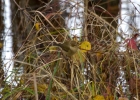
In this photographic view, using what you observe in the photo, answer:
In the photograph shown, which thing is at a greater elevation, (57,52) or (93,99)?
(57,52)

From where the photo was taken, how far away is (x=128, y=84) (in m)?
2.39

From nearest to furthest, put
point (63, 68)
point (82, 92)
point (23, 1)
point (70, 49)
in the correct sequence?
1. point (70, 49)
2. point (82, 92)
3. point (63, 68)
4. point (23, 1)

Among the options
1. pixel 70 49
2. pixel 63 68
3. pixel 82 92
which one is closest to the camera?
pixel 70 49

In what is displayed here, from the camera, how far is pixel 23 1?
330 centimetres

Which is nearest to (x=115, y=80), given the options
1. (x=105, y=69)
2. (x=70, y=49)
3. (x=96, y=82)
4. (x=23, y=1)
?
(x=105, y=69)

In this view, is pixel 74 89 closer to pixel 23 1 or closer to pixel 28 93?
pixel 28 93

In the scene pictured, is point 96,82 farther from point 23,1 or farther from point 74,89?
point 23,1

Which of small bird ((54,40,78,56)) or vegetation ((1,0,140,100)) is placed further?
vegetation ((1,0,140,100))

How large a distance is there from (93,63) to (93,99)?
0.27m

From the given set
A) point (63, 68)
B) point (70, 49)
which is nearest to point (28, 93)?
point (63, 68)

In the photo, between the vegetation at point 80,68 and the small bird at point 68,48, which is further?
the vegetation at point 80,68

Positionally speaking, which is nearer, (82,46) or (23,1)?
(82,46)

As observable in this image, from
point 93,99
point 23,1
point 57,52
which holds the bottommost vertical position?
point 93,99

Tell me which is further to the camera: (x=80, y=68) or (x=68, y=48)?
(x=80, y=68)
